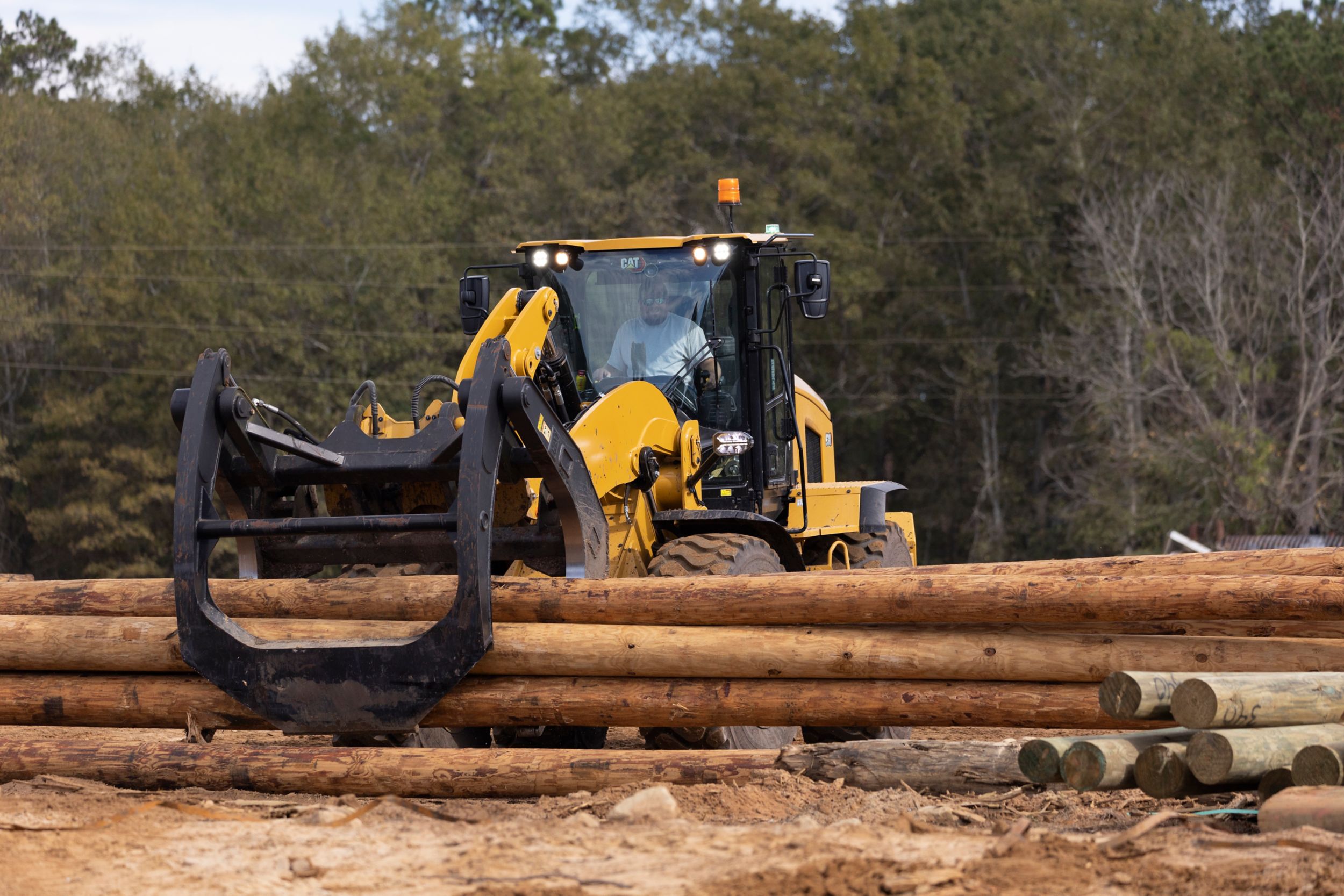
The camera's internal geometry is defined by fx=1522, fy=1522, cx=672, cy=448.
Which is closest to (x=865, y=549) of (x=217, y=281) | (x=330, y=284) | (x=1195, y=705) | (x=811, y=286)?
(x=811, y=286)

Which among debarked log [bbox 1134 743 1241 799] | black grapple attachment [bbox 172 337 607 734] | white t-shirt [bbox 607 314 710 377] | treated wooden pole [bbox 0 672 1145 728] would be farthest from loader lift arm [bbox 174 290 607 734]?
debarked log [bbox 1134 743 1241 799]

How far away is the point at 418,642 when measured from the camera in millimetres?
7027

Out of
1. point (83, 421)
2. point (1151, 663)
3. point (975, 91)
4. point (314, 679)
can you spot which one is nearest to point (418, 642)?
point (314, 679)

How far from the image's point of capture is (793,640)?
7.33 metres

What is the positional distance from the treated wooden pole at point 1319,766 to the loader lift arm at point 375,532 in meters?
3.48

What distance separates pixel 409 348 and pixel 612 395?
34.0 metres

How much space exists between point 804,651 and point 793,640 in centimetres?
8

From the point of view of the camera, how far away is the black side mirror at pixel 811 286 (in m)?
9.78

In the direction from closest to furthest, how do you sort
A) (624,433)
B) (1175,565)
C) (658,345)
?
(1175,565)
(624,433)
(658,345)

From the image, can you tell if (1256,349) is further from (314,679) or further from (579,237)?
(314,679)

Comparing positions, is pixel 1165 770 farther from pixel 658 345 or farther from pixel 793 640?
pixel 658 345

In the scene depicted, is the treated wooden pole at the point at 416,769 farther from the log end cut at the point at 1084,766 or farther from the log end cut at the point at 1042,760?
the log end cut at the point at 1084,766

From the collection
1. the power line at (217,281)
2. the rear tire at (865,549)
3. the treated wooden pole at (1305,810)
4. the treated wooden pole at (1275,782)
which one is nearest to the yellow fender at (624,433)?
the rear tire at (865,549)

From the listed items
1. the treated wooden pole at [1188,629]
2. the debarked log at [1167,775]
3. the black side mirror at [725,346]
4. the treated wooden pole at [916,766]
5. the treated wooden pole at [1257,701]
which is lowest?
the treated wooden pole at [916,766]
